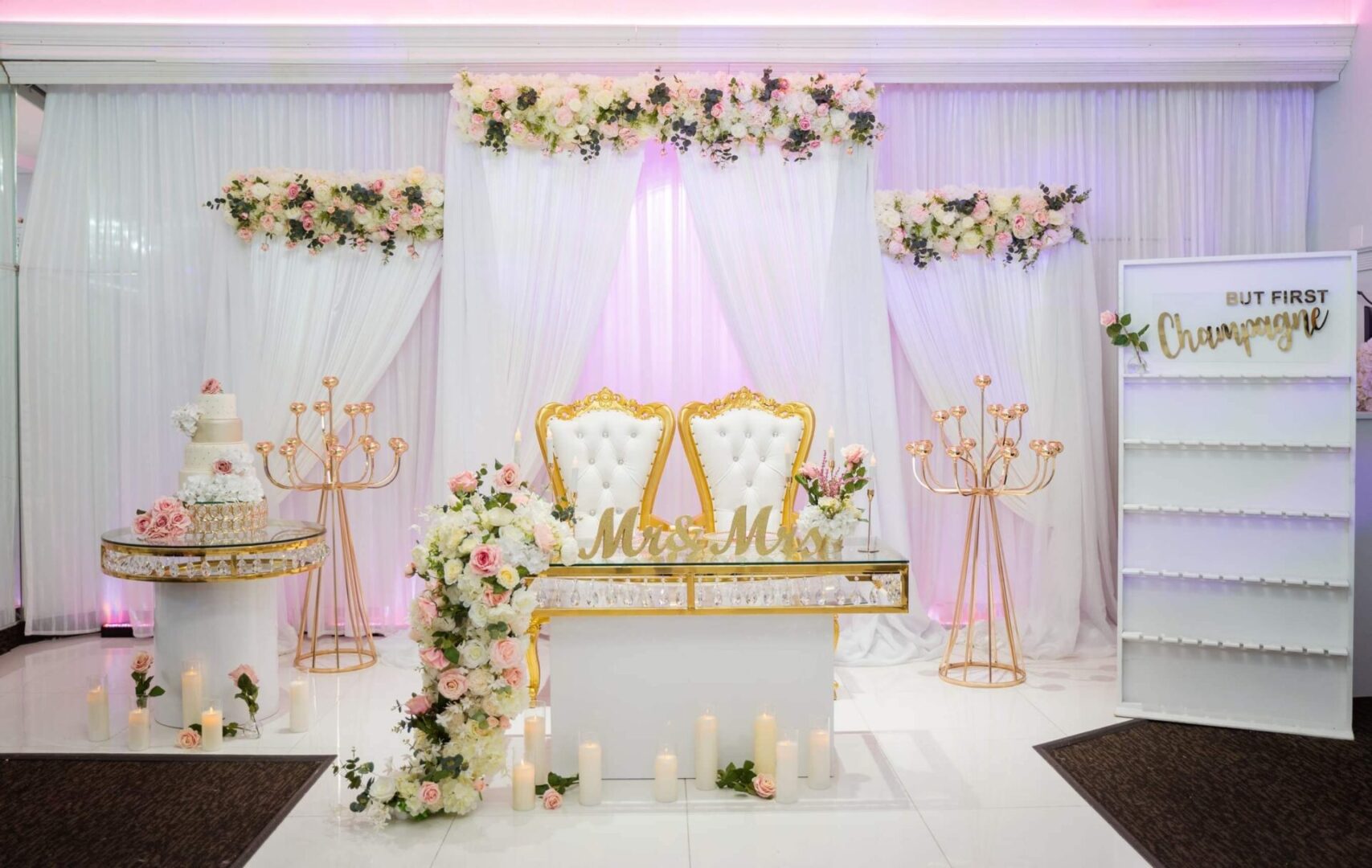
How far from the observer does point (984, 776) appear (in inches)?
154

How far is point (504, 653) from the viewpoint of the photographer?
3.40 m

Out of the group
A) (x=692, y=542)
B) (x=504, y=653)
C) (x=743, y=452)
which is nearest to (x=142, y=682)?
(x=504, y=653)

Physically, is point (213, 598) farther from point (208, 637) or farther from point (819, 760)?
point (819, 760)

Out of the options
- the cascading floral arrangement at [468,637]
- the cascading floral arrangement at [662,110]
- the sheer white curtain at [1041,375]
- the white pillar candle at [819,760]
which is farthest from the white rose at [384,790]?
the sheer white curtain at [1041,375]

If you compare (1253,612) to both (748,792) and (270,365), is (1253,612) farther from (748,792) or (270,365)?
(270,365)

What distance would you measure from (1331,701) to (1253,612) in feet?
1.43

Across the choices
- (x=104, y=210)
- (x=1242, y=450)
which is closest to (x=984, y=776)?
(x=1242, y=450)

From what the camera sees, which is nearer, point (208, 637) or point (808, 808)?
point (808, 808)

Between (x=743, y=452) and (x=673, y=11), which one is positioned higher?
(x=673, y=11)

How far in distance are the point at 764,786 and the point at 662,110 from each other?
3.51 m

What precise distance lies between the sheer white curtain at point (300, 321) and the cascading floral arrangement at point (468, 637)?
8.53 feet

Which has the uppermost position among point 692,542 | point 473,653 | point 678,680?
point 692,542

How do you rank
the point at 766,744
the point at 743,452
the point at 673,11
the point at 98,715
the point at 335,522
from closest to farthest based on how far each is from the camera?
the point at 766,744
the point at 98,715
the point at 743,452
the point at 673,11
the point at 335,522

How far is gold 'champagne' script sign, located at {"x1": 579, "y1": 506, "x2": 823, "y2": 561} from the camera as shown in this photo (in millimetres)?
3695
